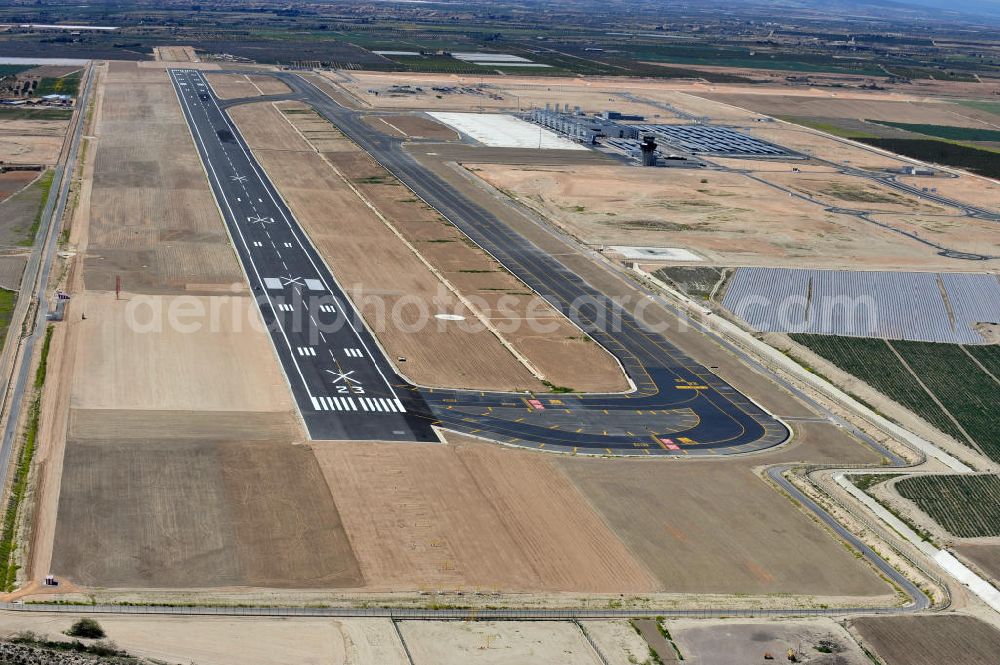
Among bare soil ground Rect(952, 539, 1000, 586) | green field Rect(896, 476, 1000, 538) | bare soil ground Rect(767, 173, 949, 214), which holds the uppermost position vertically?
bare soil ground Rect(767, 173, 949, 214)

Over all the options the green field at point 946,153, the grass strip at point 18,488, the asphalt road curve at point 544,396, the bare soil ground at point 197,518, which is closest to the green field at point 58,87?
the asphalt road curve at point 544,396

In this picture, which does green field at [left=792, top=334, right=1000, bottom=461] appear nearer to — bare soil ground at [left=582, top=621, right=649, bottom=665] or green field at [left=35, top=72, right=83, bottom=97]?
bare soil ground at [left=582, top=621, right=649, bottom=665]

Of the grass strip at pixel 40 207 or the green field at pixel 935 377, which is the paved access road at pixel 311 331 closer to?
the grass strip at pixel 40 207

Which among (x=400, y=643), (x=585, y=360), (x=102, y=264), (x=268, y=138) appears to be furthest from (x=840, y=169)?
(x=400, y=643)

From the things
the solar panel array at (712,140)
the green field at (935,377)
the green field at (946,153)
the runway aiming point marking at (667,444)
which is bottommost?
the runway aiming point marking at (667,444)

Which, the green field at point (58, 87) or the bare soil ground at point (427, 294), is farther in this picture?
the green field at point (58, 87)

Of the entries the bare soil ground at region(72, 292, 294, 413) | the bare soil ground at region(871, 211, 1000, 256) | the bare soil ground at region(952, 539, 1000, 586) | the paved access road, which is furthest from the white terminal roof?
the bare soil ground at region(952, 539, 1000, 586)

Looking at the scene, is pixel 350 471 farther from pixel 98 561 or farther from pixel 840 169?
pixel 840 169
